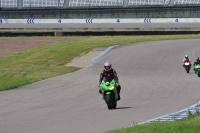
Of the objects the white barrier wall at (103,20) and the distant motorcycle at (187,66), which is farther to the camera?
the white barrier wall at (103,20)

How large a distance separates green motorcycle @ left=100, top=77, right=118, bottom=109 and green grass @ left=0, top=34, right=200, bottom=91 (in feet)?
21.7

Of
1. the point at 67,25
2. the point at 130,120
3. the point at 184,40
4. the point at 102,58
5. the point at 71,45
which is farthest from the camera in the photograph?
the point at 67,25

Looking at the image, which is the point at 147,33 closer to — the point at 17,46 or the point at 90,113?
the point at 17,46

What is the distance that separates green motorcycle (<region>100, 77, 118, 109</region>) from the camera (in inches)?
527

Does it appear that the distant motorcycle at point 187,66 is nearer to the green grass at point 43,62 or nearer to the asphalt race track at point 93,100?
the asphalt race track at point 93,100

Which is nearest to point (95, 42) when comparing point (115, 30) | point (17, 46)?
point (17, 46)

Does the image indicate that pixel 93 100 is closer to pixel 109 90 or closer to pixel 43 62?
pixel 109 90

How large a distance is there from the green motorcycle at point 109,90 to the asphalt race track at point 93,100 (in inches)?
9.2

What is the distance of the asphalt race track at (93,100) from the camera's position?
36.8 feet

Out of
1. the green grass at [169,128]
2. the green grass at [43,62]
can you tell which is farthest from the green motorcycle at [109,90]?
the green grass at [43,62]

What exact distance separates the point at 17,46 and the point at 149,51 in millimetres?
12614

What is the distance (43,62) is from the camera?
31.0 metres

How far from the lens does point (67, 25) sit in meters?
62.1

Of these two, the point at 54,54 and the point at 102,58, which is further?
the point at 54,54
